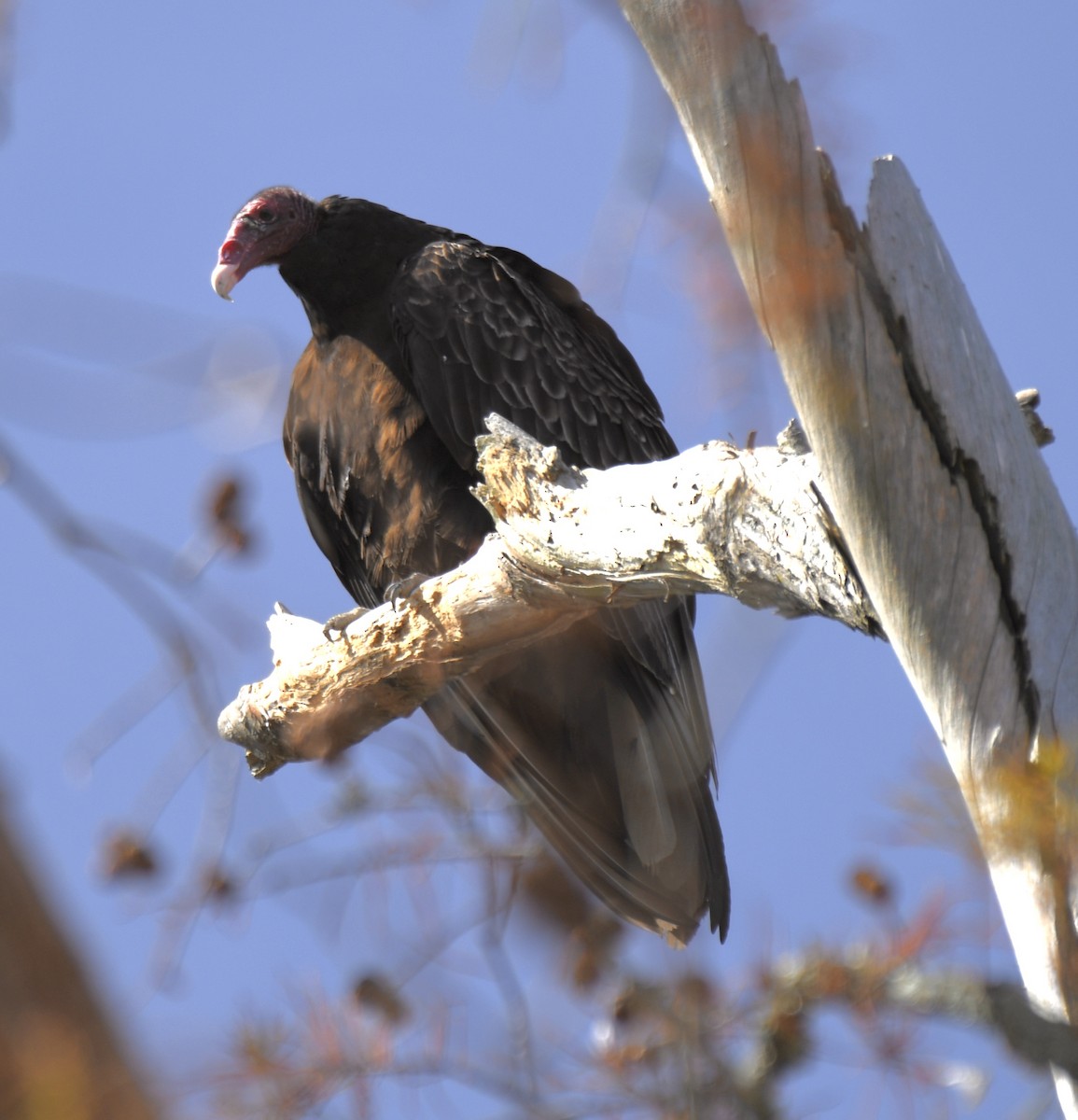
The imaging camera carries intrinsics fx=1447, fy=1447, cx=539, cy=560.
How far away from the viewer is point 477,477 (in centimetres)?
444

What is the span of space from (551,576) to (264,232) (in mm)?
2163

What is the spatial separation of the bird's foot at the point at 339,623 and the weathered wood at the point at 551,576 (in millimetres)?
32

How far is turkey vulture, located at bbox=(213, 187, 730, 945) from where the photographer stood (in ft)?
14.7

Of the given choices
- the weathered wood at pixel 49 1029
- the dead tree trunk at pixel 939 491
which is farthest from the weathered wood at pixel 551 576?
the weathered wood at pixel 49 1029

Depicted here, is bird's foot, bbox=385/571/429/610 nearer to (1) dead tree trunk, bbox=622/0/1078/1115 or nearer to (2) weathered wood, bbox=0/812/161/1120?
(1) dead tree trunk, bbox=622/0/1078/1115

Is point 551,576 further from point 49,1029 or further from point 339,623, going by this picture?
point 49,1029

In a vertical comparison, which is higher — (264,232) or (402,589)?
(264,232)

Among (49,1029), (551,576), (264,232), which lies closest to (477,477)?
(551,576)

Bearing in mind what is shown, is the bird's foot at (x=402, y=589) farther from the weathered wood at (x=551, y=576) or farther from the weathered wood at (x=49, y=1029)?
the weathered wood at (x=49, y=1029)

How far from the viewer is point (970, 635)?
8.08 feet

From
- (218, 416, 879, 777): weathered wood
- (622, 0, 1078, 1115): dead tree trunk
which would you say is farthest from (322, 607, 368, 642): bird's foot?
(622, 0, 1078, 1115): dead tree trunk

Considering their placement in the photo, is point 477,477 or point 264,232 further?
point 264,232

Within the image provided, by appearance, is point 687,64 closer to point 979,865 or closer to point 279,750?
point 979,865

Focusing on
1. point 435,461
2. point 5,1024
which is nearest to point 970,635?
point 5,1024
